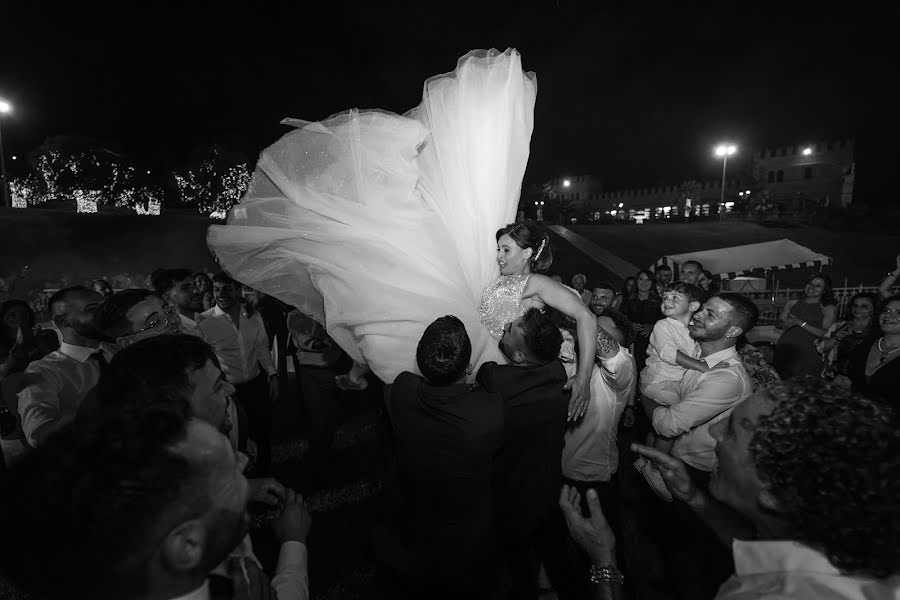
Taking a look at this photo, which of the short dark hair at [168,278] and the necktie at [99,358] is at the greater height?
the short dark hair at [168,278]

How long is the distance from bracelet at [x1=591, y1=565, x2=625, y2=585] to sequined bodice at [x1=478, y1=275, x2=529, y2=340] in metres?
1.46

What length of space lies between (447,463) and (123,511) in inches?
54.8

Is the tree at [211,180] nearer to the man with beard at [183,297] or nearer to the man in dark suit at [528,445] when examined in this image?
the man with beard at [183,297]

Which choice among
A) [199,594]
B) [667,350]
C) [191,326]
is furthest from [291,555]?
[191,326]

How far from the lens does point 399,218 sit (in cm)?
288

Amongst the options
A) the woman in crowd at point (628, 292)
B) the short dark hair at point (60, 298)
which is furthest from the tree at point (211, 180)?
the short dark hair at point (60, 298)

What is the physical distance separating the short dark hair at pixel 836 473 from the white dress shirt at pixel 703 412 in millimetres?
1557

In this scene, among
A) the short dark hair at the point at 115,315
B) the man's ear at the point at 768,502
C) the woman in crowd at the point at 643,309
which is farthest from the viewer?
the woman in crowd at the point at 643,309

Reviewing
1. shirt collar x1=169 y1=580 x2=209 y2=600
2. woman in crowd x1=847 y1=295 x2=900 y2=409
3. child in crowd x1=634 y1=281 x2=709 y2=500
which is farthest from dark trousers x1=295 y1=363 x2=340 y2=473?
woman in crowd x1=847 y1=295 x2=900 y2=409

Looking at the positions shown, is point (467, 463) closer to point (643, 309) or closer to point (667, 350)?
point (667, 350)

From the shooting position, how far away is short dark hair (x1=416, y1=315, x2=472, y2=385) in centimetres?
214

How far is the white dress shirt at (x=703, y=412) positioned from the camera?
272 centimetres

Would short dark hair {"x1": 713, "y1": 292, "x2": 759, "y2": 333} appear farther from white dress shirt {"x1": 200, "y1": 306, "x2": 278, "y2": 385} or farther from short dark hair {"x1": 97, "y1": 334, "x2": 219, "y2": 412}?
white dress shirt {"x1": 200, "y1": 306, "x2": 278, "y2": 385}

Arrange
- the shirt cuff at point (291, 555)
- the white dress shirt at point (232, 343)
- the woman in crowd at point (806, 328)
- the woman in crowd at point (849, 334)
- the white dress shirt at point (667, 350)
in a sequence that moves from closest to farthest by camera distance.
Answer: the shirt cuff at point (291, 555) → the white dress shirt at point (667, 350) → the white dress shirt at point (232, 343) → the woman in crowd at point (849, 334) → the woman in crowd at point (806, 328)
